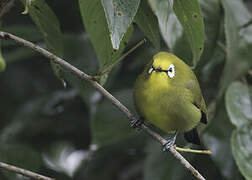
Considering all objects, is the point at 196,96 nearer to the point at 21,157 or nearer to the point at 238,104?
the point at 238,104

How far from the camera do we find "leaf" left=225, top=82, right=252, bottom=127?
2264 mm

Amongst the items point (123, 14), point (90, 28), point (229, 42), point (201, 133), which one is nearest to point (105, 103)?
point (201, 133)

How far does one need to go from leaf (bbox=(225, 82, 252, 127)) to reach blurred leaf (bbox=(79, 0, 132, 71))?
760mm

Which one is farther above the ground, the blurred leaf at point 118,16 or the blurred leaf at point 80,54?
the blurred leaf at point 118,16

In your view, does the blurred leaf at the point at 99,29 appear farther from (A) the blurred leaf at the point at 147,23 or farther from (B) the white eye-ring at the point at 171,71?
(B) the white eye-ring at the point at 171,71

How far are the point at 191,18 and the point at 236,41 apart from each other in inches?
Answer: 32.5

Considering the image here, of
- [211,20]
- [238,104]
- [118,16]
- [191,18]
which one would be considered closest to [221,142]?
[238,104]

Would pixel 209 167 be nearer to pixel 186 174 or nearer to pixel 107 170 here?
pixel 186 174

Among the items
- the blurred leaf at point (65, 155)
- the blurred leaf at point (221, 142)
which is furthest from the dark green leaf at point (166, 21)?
the blurred leaf at point (65, 155)

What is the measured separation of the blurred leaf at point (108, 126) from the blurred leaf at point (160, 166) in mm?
158

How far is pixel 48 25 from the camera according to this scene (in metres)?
1.78

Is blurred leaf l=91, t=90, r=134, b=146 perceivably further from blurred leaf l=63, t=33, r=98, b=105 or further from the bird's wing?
the bird's wing

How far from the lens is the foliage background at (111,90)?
5.82ft

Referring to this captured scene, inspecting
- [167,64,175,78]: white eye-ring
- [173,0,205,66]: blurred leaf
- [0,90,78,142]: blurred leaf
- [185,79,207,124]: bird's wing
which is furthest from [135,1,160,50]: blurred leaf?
[0,90,78,142]: blurred leaf
